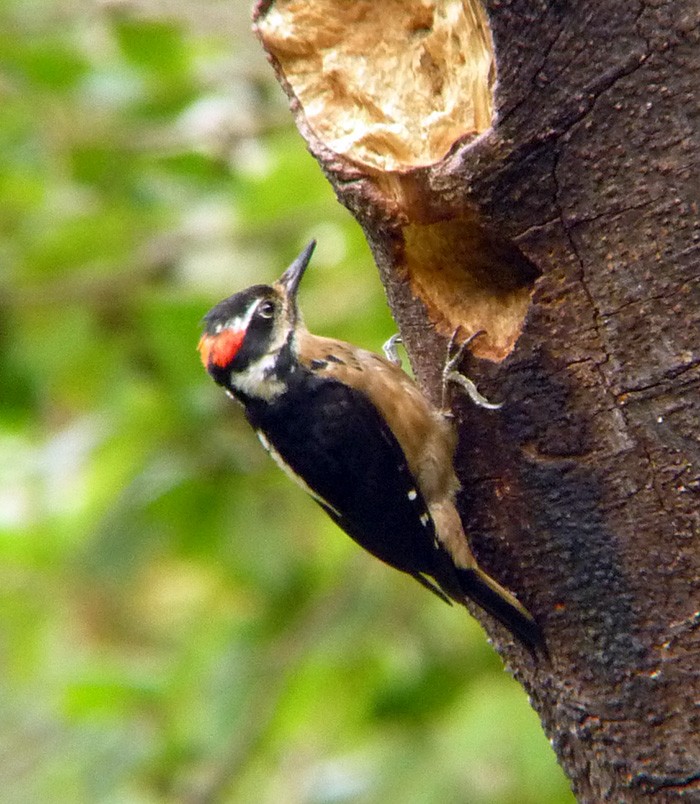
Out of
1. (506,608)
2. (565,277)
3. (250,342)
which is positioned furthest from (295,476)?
(565,277)

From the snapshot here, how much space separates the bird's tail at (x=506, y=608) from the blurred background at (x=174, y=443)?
62.5 inches

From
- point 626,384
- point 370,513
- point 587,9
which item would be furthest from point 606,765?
point 587,9

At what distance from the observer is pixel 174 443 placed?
4.93 m

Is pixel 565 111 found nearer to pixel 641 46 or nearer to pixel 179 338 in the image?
pixel 641 46

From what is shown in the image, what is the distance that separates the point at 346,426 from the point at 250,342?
45 cm

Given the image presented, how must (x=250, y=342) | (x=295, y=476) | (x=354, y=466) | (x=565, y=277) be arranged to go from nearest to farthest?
(x=565, y=277), (x=354, y=466), (x=295, y=476), (x=250, y=342)

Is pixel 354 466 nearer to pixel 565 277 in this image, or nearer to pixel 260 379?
pixel 260 379

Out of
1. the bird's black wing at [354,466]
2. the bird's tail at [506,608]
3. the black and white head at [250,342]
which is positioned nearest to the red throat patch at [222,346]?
the black and white head at [250,342]

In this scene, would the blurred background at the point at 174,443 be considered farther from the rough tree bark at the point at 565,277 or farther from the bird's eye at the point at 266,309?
the rough tree bark at the point at 565,277

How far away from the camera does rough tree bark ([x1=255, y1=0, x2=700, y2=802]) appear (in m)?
2.30

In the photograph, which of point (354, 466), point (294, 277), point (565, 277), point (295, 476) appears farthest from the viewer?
point (294, 277)

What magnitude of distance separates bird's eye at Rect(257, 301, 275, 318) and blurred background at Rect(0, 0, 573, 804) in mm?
619

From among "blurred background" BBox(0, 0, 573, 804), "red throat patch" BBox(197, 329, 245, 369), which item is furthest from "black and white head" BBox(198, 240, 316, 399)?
"blurred background" BBox(0, 0, 573, 804)

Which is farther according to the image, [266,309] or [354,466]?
[266,309]
